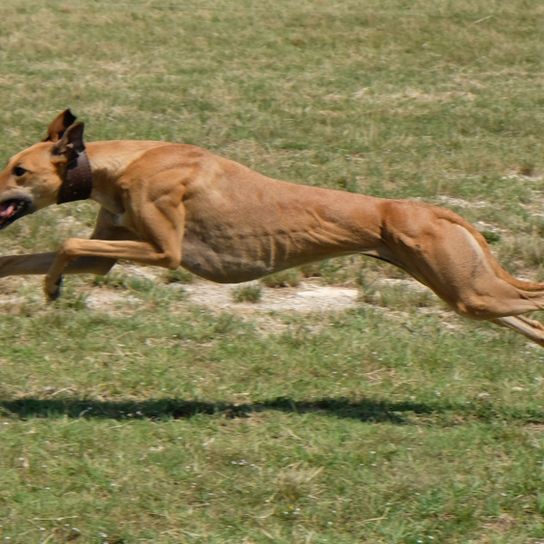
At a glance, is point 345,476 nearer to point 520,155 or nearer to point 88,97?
point 520,155

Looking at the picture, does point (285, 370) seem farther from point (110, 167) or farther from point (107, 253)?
point (110, 167)

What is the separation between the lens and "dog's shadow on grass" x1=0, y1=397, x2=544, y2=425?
7.23m

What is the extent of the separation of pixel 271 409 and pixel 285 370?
2.10ft

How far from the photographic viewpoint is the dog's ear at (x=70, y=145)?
24.0ft

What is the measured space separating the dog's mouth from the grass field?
98cm

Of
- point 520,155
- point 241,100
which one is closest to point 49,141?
point 520,155

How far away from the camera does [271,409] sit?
746 cm

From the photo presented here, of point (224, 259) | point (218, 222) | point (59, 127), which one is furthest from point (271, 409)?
point (59, 127)

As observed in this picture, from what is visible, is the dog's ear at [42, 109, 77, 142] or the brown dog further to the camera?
the dog's ear at [42, 109, 77, 142]

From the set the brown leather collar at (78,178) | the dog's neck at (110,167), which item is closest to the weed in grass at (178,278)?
the dog's neck at (110,167)

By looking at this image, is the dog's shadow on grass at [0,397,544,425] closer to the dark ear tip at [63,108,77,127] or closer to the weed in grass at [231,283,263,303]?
the dark ear tip at [63,108,77,127]

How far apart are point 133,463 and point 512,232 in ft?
17.4

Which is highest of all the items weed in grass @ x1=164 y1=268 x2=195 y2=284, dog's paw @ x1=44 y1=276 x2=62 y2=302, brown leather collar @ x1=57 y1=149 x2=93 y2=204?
brown leather collar @ x1=57 y1=149 x2=93 y2=204

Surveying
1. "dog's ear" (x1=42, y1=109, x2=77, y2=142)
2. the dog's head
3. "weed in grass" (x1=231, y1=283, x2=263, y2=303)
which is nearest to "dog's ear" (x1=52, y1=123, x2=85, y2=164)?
the dog's head
